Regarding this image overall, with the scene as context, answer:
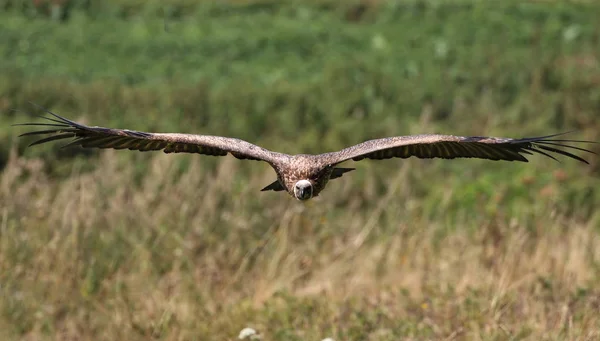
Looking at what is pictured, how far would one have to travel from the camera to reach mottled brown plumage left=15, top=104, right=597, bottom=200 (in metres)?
5.75

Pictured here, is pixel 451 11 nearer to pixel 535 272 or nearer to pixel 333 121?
pixel 333 121

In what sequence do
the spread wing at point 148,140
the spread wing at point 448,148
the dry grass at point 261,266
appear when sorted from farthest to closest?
the dry grass at point 261,266 → the spread wing at point 148,140 → the spread wing at point 448,148

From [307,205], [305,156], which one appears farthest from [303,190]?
[307,205]

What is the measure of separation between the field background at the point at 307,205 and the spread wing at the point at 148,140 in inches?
54.6

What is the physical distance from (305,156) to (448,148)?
83cm

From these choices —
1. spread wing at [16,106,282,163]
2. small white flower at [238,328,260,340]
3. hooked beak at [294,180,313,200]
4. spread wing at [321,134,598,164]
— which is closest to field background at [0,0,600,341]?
small white flower at [238,328,260,340]

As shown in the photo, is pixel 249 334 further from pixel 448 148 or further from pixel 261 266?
pixel 261 266

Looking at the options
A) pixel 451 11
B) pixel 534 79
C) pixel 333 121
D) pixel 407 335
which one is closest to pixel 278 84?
pixel 333 121

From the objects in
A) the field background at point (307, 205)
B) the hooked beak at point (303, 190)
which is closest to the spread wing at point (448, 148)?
the hooked beak at point (303, 190)

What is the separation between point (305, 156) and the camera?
6.14 m

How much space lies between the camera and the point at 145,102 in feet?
44.0

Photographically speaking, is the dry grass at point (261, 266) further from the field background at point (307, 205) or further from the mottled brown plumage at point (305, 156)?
the mottled brown plumage at point (305, 156)

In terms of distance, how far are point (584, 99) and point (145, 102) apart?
16.7ft

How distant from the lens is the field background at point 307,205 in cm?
742
